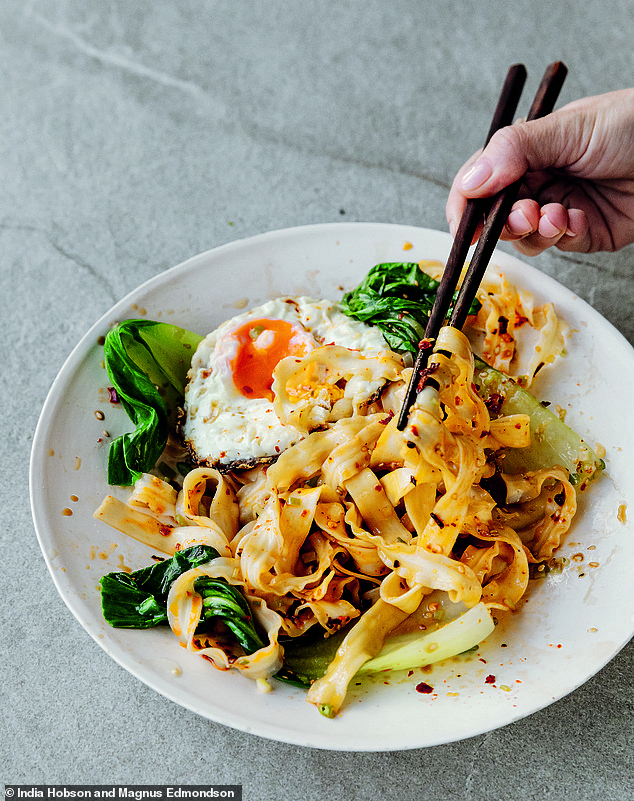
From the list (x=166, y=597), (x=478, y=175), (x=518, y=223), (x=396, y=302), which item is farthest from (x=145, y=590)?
(x=518, y=223)

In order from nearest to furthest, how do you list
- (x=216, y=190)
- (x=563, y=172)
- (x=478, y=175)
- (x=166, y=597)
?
(x=166, y=597), (x=478, y=175), (x=563, y=172), (x=216, y=190)

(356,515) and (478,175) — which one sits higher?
(478,175)

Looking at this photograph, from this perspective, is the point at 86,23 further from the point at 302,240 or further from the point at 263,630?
the point at 263,630

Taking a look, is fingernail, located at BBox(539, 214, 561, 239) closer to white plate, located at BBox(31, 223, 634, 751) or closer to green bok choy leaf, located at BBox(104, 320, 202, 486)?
white plate, located at BBox(31, 223, 634, 751)

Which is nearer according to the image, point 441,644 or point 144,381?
point 441,644

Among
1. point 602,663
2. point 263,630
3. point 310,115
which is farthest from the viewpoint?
point 310,115

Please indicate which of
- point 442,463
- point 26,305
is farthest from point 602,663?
point 26,305

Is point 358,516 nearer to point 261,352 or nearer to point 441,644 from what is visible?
point 441,644

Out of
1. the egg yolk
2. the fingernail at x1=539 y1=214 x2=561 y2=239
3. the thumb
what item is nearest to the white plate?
the fingernail at x1=539 y1=214 x2=561 y2=239
